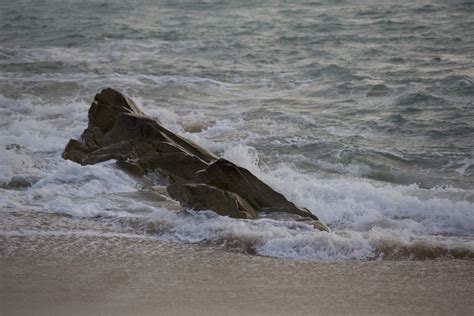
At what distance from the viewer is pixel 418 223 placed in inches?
341

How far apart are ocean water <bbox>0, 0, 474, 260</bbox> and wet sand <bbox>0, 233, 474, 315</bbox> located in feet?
1.21

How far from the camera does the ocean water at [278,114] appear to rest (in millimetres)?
8297

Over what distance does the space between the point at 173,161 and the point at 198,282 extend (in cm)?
318

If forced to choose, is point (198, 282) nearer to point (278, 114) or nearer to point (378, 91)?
point (278, 114)

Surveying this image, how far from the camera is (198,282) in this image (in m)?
6.71

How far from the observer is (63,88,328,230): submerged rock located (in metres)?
8.48

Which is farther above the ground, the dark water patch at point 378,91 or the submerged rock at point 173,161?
the submerged rock at point 173,161

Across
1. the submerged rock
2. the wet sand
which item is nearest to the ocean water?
the submerged rock

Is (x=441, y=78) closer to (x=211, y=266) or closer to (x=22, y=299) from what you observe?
(x=211, y=266)

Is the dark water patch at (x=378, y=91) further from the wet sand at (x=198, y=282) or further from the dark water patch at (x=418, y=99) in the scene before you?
the wet sand at (x=198, y=282)

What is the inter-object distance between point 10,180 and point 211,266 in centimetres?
385

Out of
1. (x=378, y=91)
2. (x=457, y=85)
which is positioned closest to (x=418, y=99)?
(x=378, y=91)

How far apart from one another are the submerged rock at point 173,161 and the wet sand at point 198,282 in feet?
3.14

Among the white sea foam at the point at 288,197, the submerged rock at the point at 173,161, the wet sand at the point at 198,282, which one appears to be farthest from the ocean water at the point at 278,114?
the wet sand at the point at 198,282
